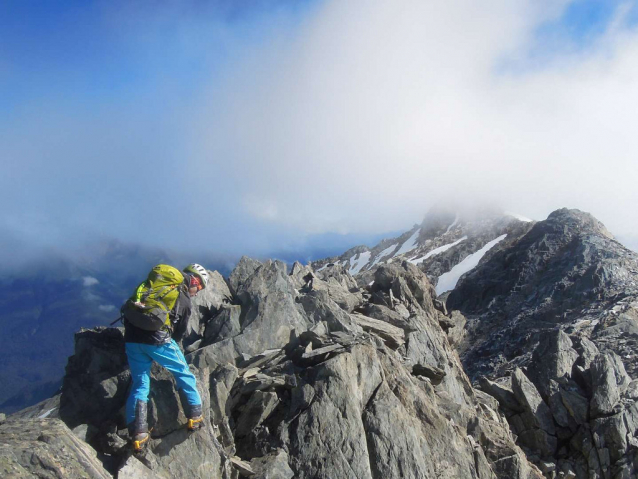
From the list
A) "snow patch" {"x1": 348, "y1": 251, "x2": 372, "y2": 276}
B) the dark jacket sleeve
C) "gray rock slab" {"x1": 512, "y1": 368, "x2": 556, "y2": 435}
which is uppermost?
"snow patch" {"x1": 348, "y1": 251, "x2": 372, "y2": 276}

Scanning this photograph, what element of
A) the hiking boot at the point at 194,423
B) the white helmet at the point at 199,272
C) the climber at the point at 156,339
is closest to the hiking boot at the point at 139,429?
the climber at the point at 156,339

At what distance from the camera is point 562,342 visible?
30.1 metres

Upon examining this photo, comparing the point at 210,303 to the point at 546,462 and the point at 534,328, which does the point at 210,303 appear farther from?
the point at 534,328

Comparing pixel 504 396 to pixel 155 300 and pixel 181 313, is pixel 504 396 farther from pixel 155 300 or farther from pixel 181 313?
pixel 155 300

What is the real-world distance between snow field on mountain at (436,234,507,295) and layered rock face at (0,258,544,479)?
66522 mm

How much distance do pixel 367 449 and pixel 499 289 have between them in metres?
58.8

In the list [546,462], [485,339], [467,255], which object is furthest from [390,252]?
[546,462]

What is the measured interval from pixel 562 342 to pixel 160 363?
28213 mm

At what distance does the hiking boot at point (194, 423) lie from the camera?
1081cm

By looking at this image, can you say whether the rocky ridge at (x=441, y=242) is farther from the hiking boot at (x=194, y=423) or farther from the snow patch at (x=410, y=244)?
the hiking boot at (x=194, y=423)

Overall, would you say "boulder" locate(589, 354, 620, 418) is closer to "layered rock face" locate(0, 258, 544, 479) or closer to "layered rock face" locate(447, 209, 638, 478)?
"layered rock face" locate(447, 209, 638, 478)

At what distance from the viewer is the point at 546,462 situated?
2209 centimetres

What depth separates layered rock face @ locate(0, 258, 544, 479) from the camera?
10766 millimetres

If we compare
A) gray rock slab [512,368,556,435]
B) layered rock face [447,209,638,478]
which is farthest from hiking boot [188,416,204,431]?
gray rock slab [512,368,556,435]
